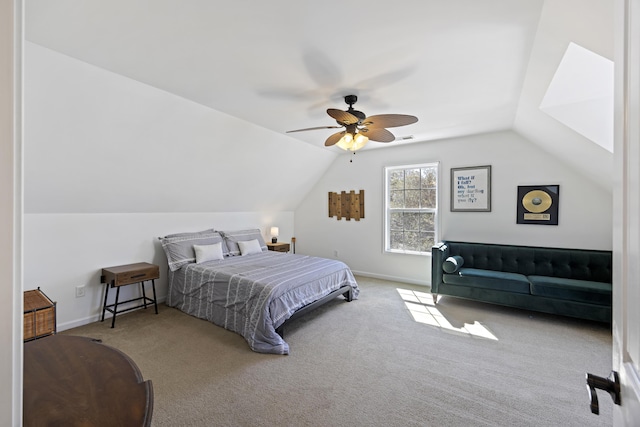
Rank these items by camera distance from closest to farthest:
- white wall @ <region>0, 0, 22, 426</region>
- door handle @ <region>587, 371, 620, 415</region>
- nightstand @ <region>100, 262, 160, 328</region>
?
white wall @ <region>0, 0, 22, 426</region> → door handle @ <region>587, 371, 620, 415</region> → nightstand @ <region>100, 262, 160, 328</region>

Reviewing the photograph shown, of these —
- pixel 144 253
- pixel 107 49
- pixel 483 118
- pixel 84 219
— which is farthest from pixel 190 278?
pixel 483 118

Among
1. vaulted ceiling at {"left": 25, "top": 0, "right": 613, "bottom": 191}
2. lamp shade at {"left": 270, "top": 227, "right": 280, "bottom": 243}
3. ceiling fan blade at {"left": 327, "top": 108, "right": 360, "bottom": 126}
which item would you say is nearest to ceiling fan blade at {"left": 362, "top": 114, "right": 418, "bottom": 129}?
ceiling fan blade at {"left": 327, "top": 108, "right": 360, "bottom": 126}

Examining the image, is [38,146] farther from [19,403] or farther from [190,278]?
[19,403]

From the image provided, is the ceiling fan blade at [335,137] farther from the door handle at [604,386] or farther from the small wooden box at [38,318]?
the small wooden box at [38,318]

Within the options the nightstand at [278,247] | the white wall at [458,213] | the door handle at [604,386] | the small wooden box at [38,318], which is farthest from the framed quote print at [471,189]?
the small wooden box at [38,318]

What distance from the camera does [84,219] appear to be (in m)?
3.37

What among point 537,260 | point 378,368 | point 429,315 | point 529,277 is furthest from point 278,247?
point 537,260

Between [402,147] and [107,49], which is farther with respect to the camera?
[402,147]

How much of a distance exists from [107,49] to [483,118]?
3.97 meters

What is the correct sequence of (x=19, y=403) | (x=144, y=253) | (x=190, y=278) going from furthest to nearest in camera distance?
(x=144, y=253)
(x=190, y=278)
(x=19, y=403)

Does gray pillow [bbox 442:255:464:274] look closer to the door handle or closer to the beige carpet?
the beige carpet

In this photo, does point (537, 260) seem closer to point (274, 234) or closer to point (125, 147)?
point (274, 234)

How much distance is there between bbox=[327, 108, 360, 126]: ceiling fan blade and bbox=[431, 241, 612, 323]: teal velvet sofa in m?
2.36

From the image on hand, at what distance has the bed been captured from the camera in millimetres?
2834
